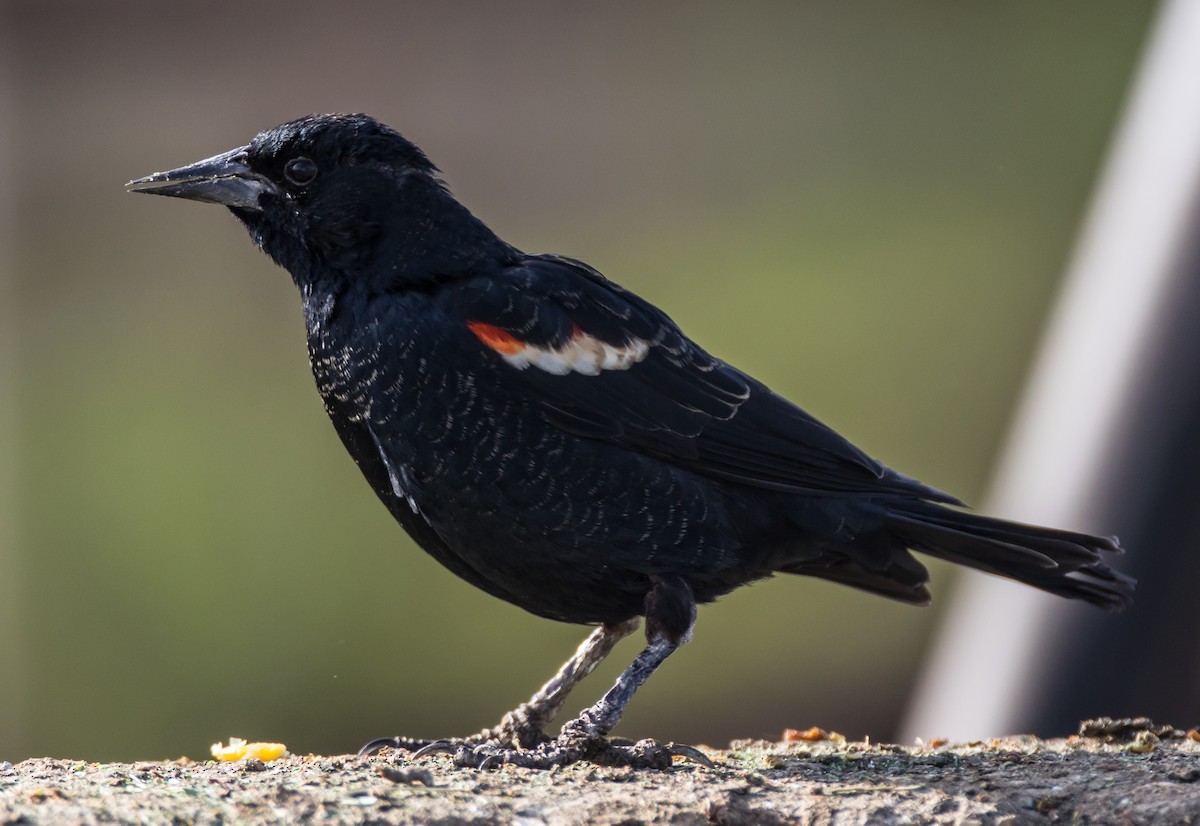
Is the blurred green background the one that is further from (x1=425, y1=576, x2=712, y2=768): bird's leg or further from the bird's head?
(x1=425, y1=576, x2=712, y2=768): bird's leg

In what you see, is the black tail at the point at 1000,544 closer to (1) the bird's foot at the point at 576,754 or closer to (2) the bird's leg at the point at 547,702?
(2) the bird's leg at the point at 547,702

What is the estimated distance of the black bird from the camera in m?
3.44

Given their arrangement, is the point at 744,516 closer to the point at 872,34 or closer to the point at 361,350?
the point at 361,350

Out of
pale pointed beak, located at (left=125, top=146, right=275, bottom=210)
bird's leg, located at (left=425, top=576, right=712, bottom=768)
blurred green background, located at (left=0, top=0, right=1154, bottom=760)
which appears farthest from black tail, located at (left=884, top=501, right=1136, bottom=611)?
blurred green background, located at (left=0, top=0, right=1154, bottom=760)

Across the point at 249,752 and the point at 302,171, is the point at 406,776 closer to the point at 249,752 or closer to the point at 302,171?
the point at 249,752

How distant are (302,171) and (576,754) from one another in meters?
1.80

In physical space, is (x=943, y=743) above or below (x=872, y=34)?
below

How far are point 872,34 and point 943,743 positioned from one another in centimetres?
699

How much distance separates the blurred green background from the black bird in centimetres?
433

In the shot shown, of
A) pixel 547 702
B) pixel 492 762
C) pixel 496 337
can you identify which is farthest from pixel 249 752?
pixel 496 337

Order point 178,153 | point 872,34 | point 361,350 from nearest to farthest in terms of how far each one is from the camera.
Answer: point 361,350, point 178,153, point 872,34

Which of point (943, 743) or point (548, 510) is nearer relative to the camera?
point (548, 510)

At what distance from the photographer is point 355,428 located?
11.9ft

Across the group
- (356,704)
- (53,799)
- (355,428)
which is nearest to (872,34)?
(356,704)
